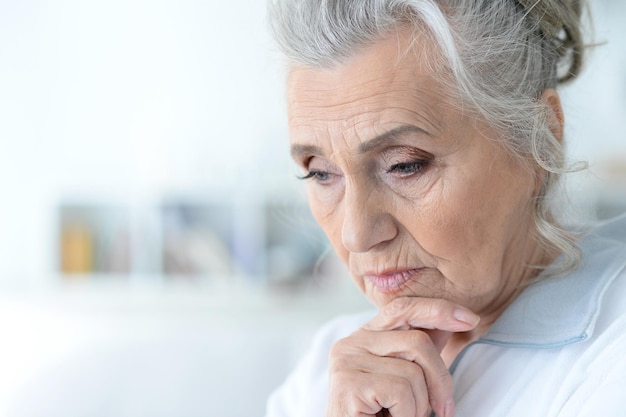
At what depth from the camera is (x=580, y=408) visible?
1004 millimetres

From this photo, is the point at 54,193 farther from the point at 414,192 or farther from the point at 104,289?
the point at 414,192

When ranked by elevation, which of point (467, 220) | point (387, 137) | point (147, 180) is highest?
point (147, 180)

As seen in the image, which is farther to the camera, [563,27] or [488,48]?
[563,27]

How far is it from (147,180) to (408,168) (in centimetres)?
387

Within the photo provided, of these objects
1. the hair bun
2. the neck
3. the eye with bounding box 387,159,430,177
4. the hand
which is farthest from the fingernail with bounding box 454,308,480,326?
the hair bun

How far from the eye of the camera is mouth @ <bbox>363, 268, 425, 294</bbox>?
1.19 meters

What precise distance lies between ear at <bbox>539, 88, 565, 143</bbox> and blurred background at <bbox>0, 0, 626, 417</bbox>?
328 cm

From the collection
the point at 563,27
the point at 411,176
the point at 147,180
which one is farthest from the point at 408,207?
the point at 147,180

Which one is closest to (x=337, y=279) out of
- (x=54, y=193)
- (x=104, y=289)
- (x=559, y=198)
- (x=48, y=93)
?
(x=104, y=289)

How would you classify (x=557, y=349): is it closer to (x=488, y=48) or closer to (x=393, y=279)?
(x=393, y=279)

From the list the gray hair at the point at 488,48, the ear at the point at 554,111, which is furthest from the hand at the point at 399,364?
the ear at the point at 554,111

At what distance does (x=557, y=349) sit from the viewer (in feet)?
3.68

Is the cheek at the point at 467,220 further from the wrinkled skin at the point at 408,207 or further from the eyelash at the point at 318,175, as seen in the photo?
the eyelash at the point at 318,175

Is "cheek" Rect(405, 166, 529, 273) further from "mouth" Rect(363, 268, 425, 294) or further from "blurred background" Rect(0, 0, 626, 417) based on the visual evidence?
"blurred background" Rect(0, 0, 626, 417)
